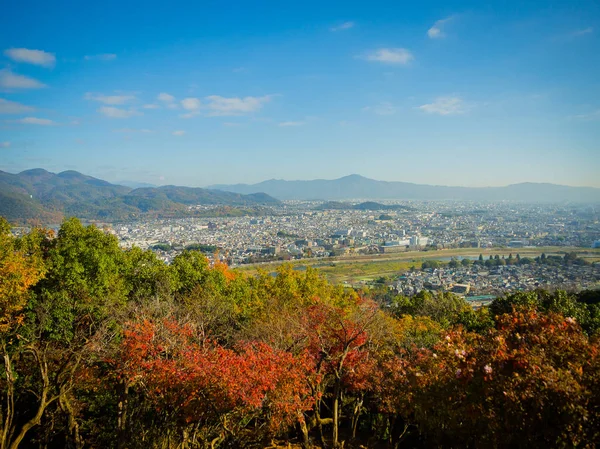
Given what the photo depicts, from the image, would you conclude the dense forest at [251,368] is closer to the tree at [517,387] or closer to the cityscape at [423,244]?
the tree at [517,387]

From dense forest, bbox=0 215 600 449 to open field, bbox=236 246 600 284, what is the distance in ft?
76.2

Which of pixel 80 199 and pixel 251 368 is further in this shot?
pixel 80 199

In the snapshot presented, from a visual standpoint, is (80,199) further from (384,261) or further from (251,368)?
(251,368)

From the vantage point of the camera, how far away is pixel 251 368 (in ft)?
20.0

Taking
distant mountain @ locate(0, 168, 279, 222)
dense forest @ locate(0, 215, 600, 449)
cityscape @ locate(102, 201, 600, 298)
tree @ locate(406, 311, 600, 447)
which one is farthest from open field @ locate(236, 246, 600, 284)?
distant mountain @ locate(0, 168, 279, 222)

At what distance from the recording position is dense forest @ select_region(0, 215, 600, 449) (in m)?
3.69

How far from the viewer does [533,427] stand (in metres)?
3.27

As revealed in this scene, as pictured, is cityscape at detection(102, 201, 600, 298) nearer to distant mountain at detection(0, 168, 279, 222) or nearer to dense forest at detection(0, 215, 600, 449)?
distant mountain at detection(0, 168, 279, 222)

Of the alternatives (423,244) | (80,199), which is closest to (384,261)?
(423,244)

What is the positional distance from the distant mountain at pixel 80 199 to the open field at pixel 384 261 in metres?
38.3

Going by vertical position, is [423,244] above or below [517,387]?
below

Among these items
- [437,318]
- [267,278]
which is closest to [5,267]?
[267,278]

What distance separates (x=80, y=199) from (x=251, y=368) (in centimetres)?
11709

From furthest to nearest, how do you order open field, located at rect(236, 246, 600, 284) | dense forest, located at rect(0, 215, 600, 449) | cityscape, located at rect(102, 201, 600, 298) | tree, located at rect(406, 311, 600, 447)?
open field, located at rect(236, 246, 600, 284)
cityscape, located at rect(102, 201, 600, 298)
dense forest, located at rect(0, 215, 600, 449)
tree, located at rect(406, 311, 600, 447)
